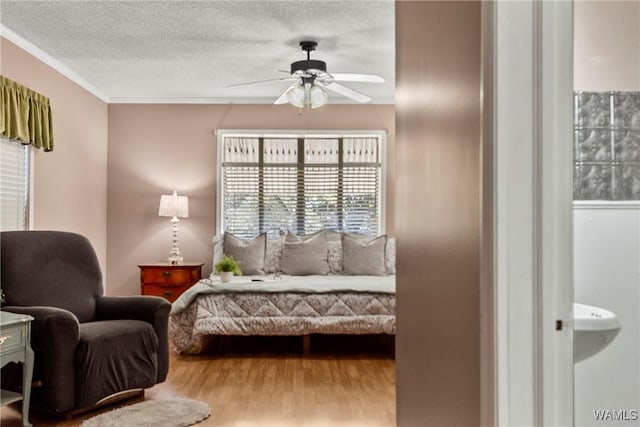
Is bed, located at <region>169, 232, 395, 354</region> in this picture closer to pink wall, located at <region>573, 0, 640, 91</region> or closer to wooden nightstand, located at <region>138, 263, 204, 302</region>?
wooden nightstand, located at <region>138, 263, 204, 302</region>

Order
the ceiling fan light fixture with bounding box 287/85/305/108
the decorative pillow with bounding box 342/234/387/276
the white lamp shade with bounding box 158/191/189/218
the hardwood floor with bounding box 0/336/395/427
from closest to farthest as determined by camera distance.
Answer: the hardwood floor with bounding box 0/336/395/427 → the ceiling fan light fixture with bounding box 287/85/305/108 → the decorative pillow with bounding box 342/234/387/276 → the white lamp shade with bounding box 158/191/189/218

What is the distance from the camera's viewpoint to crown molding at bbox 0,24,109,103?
13.6ft

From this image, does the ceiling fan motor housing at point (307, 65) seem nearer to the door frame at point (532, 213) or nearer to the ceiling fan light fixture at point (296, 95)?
the ceiling fan light fixture at point (296, 95)

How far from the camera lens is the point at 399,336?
207cm

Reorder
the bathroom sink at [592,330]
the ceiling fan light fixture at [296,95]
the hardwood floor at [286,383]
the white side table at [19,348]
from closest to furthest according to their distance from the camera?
the bathroom sink at [592,330], the white side table at [19,348], the hardwood floor at [286,383], the ceiling fan light fixture at [296,95]

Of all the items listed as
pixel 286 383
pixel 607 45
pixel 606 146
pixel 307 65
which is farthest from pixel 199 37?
pixel 606 146

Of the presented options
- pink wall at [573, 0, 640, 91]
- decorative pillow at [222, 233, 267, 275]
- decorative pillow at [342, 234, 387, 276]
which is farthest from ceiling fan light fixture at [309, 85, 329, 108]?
pink wall at [573, 0, 640, 91]

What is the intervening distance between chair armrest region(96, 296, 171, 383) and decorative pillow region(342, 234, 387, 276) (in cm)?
245

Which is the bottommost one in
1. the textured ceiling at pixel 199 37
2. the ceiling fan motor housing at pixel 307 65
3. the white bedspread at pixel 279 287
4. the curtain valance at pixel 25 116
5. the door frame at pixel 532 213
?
the white bedspread at pixel 279 287

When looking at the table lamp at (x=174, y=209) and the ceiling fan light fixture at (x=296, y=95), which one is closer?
the ceiling fan light fixture at (x=296, y=95)

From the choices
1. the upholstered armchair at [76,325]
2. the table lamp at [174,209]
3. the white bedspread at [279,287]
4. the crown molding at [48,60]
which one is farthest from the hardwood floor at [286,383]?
the crown molding at [48,60]

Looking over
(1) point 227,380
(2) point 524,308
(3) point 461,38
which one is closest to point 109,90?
(1) point 227,380

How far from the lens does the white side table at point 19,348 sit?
107 inches

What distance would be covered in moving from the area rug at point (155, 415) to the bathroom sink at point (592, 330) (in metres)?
2.43
